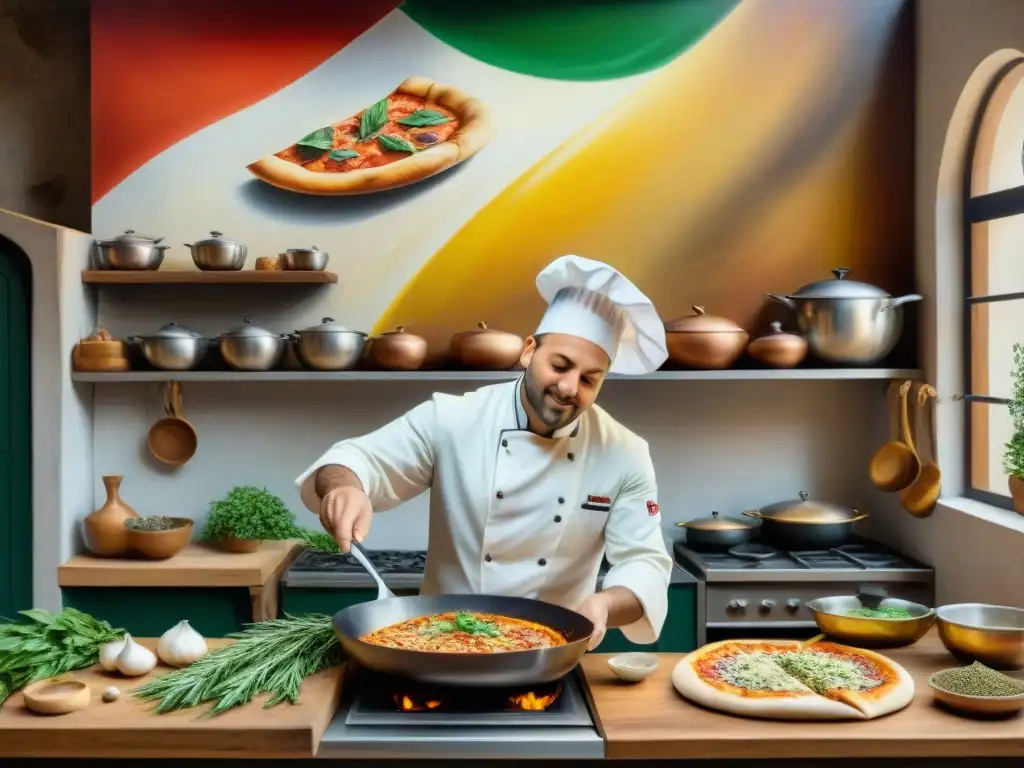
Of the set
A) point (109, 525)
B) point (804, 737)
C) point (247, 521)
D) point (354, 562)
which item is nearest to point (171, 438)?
point (109, 525)

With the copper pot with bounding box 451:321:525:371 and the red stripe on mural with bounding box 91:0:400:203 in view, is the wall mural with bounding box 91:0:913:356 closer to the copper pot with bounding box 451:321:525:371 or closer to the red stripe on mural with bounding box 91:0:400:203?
the red stripe on mural with bounding box 91:0:400:203

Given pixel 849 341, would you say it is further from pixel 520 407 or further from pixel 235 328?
pixel 235 328

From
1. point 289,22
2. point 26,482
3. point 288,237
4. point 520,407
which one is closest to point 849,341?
point 520,407

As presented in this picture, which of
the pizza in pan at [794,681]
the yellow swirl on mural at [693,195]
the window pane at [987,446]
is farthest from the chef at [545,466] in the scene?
the window pane at [987,446]

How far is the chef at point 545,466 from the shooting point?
2168mm

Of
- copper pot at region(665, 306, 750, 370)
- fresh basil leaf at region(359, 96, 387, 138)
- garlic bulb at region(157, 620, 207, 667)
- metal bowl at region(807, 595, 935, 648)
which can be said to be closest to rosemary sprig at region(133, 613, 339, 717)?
garlic bulb at region(157, 620, 207, 667)

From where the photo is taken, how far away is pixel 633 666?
1.86m

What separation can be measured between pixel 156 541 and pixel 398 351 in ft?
3.70

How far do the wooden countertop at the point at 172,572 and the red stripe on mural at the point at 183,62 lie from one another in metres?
1.50

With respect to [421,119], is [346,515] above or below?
below

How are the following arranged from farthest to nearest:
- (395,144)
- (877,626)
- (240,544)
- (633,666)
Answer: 1. (395,144)
2. (240,544)
3. (877,626)
4. (633,666)

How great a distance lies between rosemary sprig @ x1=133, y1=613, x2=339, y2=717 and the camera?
1.62 meters

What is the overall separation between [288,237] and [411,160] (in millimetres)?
592

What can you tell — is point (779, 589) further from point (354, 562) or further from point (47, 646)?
point (47, 646)
